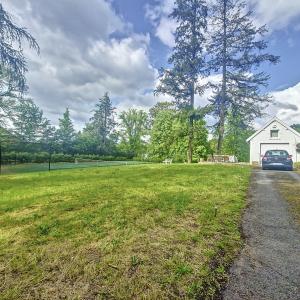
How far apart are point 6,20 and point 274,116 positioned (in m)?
26.3

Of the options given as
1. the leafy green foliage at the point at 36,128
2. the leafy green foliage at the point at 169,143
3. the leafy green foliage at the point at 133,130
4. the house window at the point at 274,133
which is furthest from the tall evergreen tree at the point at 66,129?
the house window at the point at 274,133

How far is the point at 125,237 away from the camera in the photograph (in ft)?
11.9

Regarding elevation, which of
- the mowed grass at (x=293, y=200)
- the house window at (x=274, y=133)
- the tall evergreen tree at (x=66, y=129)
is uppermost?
the tall evergreen tree at (x=66, y=129)

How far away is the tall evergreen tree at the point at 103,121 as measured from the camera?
5975 cm

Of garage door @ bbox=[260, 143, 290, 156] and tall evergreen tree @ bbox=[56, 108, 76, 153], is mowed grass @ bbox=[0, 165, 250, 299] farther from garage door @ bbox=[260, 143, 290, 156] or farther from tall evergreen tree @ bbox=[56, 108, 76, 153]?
tall evergreen tree @ bbox=[56, 108, 76, 153]

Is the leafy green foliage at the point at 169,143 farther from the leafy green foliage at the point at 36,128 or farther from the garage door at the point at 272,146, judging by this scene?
the leafy green foliage at the point at 36,128

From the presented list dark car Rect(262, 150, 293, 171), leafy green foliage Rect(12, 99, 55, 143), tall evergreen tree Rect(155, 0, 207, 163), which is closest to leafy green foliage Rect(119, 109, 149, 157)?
leafy green foliage Rect(12, 99, 55, 143)

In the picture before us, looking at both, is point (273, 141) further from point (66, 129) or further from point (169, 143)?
point (66, 129)

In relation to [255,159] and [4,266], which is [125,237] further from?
[255,159]

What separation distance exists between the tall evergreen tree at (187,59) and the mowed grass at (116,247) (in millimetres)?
20220

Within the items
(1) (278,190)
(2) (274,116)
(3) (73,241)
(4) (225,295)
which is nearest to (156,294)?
(4) (225,295)

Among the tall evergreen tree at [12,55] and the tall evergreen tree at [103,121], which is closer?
the tall evergreen tree at [12,55]

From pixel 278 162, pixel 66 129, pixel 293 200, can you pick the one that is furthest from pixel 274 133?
pixel 66 129

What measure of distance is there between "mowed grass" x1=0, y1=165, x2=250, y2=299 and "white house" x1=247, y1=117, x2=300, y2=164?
77.0 feet
